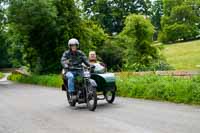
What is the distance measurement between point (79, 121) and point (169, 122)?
202 centimetres

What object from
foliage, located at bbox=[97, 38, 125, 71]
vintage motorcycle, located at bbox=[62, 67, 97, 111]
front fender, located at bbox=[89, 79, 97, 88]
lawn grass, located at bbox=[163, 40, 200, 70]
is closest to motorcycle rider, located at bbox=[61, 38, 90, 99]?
vintage motorcycle, located at bbox=[62, 67, 97, 111]

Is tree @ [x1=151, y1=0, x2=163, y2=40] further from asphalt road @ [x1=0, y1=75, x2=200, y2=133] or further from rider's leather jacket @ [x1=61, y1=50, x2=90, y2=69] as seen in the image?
asphalt road @ [x1=0, y1=75, x2=200, y2=133]

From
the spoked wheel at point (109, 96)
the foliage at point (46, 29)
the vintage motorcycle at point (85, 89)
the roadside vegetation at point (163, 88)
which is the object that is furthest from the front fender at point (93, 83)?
the foliage at point (46, 29)

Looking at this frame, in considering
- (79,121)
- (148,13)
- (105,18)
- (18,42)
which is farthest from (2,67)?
(79,121)

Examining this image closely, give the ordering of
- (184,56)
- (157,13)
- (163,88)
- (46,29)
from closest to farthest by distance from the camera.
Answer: (163,88), (46,29), (184,56), (157,13)

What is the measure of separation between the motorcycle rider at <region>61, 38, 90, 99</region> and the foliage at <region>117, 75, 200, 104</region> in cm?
274

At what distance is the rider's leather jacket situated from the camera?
1354 centimetres

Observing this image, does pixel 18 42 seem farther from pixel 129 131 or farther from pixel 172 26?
pixel 172 26

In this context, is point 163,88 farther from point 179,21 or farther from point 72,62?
point 179,21

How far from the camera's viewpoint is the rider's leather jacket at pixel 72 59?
13539 millimetres

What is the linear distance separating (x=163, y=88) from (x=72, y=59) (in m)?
3.17

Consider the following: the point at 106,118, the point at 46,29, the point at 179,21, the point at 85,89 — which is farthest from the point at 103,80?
the point at 179,21

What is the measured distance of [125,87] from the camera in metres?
17.4

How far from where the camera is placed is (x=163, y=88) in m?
15.2
